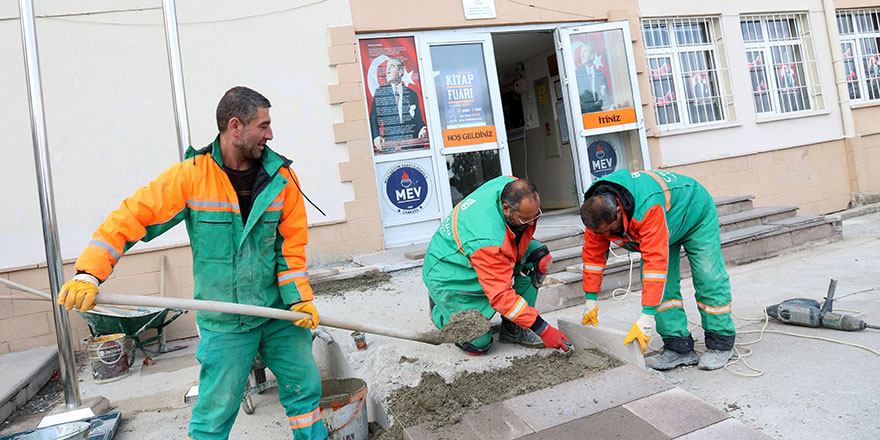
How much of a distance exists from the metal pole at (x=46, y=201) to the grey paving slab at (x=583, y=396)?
120 inches

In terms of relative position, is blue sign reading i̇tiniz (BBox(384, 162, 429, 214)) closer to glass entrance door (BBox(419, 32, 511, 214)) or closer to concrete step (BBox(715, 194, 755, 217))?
glass entrance door (BBox(419, 32, 511, 214))

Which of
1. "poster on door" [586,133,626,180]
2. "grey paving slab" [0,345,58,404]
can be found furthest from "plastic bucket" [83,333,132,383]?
"poster on door" [586,133,626,180]

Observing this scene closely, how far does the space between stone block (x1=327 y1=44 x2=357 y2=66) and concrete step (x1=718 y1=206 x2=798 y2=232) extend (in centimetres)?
471

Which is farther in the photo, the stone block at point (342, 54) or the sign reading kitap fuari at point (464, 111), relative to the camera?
the sign reading kitap fuari at point (464, 111)

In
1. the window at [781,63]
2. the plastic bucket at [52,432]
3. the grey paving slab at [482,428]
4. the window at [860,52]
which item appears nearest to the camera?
the grey paving slab at [482,428]

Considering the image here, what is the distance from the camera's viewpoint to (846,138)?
8.92m

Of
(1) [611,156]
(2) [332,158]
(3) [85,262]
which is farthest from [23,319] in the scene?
(1) [611,156]

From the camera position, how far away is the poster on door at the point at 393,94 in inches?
262

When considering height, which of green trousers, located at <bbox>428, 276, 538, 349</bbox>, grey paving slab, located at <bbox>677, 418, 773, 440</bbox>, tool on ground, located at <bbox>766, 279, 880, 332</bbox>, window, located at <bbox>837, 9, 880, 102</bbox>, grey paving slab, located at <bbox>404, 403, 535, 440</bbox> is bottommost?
grey paving slab, located at <bbox>677, 418, 773, 440</bbox>

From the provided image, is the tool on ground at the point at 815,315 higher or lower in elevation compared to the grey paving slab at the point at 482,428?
higher

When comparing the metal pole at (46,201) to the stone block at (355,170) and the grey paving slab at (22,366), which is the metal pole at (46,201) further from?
the stone block at (355,170)

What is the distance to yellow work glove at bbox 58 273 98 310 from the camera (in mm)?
2096

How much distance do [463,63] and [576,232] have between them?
2710 millimetres

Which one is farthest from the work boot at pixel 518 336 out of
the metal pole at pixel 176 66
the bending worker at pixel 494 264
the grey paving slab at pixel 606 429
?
the metal pole at pixel 176 66
